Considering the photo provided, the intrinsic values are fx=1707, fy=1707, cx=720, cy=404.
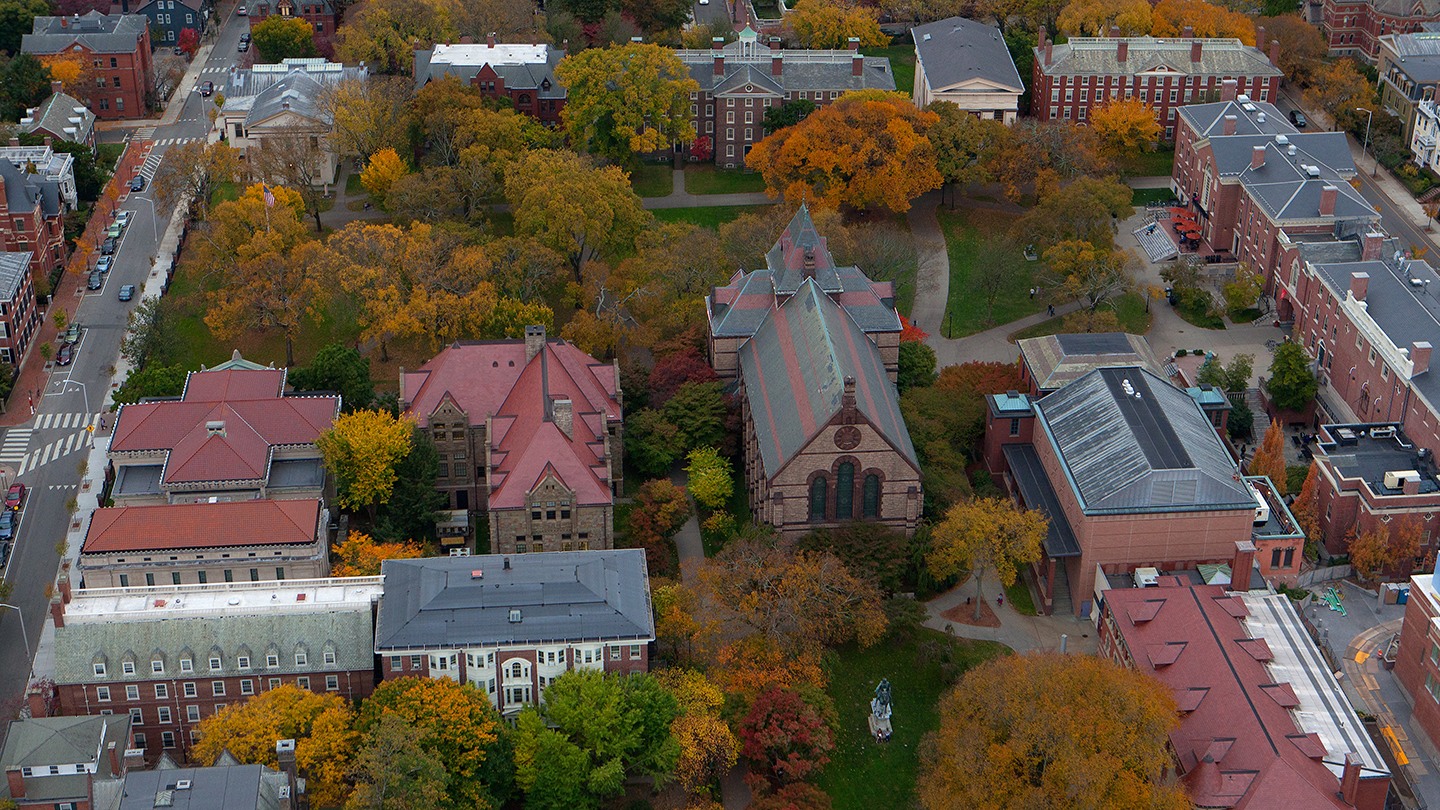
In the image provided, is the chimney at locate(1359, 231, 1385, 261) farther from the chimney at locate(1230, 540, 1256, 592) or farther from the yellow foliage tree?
the yellow foliage tree

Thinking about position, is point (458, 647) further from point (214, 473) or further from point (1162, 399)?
point (1162, 399)

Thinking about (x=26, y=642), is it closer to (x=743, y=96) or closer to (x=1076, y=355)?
(x=1076, y=355)

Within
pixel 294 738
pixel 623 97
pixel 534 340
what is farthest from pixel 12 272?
pixel 294 738

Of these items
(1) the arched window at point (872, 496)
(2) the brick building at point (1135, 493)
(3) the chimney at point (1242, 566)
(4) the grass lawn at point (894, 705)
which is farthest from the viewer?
(1) the arched window at point (872, 496)

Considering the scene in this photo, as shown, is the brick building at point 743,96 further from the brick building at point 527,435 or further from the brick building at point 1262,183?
the brick building at point 527,435

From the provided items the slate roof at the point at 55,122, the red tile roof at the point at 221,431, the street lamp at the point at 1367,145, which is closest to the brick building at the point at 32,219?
the slate roof at the point at 55,122

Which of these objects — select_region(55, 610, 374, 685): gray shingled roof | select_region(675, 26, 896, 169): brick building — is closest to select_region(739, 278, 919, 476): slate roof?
select_region(55, 610, 374, 685): gray shingled roof
